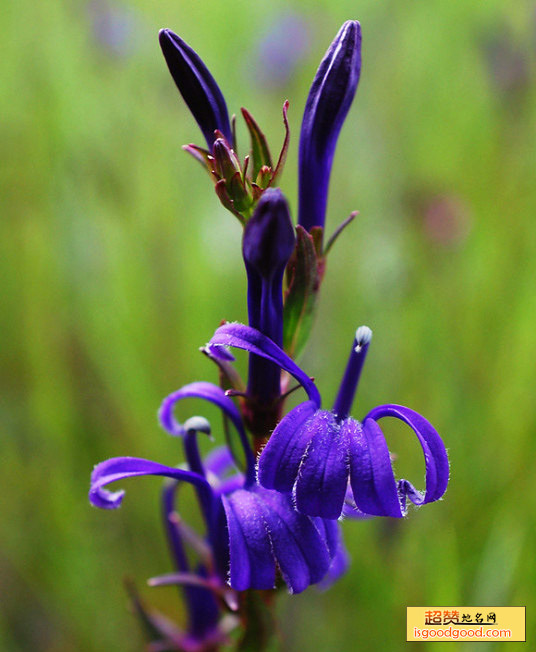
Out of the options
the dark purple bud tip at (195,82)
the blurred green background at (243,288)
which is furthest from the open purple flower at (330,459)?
the blurred green background at (243,288)

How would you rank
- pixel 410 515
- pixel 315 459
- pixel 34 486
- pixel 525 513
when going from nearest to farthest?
pixel 315 459, pixel 525 513, pixel 410 515, pixel 34 486

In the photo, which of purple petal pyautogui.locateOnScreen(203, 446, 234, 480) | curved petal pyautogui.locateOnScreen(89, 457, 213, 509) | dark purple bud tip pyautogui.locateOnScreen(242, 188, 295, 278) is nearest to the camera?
dark purple bud tip pyautogui.locateOnScreen(242, 188, 295, 278)

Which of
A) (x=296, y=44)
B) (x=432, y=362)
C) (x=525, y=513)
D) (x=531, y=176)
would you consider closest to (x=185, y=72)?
(x=525, y=513)

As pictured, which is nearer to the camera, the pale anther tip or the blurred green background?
the pale anther tip

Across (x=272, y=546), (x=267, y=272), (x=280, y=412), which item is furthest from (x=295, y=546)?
(x=267, y=272)

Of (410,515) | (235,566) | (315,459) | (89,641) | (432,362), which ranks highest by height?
(432,362)

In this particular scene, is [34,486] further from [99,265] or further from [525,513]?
[525,513]

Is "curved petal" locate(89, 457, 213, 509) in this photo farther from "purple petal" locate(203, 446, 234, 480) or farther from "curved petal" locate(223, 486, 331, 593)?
"purple petal" locate(203, 446, 234, 480)

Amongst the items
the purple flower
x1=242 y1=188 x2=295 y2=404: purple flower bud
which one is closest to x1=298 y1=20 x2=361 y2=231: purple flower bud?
x1=242 y1=188 x2=295 y2=404: purple flower bud
